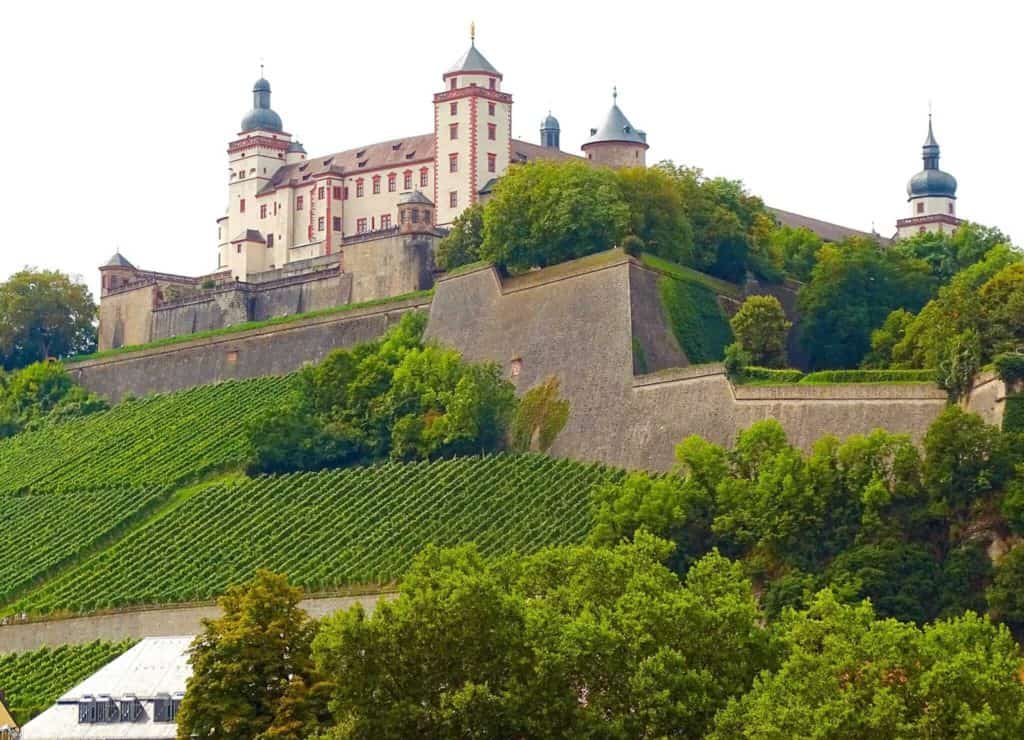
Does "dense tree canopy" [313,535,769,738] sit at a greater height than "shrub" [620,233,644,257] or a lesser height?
lesser

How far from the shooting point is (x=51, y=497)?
89062 millimetres

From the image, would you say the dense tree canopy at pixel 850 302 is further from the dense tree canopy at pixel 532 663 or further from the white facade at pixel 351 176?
the dense tree canopy at pixel 532 663

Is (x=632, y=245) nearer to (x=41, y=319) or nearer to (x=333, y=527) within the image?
(x=333, y=527)

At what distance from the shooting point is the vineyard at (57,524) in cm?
8300

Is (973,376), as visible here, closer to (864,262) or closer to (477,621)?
(864,262)

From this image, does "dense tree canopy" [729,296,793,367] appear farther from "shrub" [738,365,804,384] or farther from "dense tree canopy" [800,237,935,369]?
"dense tree canopy" [800,237,935,369]

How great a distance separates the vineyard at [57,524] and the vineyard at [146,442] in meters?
0.85

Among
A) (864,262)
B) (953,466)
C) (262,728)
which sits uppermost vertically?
(864,262)

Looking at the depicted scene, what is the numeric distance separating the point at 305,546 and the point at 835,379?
15.6 m

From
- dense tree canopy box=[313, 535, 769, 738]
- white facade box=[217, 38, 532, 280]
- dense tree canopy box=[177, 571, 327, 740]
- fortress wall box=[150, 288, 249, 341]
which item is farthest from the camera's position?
fortress wall box=[150, 288, 249, 341]

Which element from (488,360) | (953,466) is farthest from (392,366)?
(953,466)

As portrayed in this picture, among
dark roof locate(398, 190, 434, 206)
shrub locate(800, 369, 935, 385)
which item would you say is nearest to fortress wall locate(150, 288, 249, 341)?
dark roof locate(398, 190, 434, 206)

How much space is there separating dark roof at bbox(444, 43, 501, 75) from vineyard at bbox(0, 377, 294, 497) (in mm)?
14148

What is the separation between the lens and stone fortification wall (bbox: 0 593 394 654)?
72.9 metres
